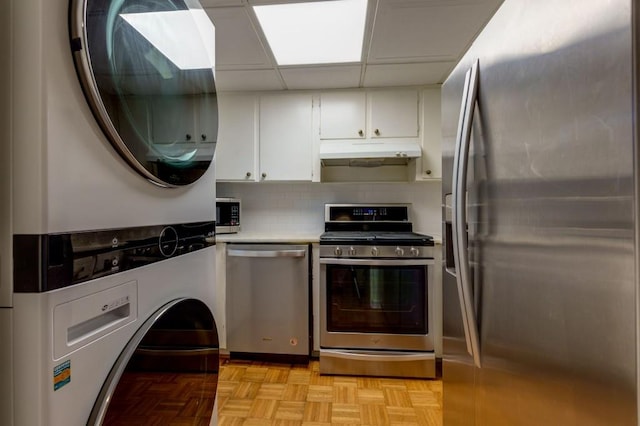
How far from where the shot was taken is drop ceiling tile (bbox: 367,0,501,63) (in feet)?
5.34

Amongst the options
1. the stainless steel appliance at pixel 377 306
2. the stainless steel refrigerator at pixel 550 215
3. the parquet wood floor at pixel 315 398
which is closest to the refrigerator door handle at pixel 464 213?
the stainless steel refrigerator at pixel 550 215

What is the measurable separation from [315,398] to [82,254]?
5.63 feet

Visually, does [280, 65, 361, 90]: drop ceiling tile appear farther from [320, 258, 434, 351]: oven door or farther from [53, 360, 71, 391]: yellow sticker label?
[53, 360, 71, 391]: yellow sticker label

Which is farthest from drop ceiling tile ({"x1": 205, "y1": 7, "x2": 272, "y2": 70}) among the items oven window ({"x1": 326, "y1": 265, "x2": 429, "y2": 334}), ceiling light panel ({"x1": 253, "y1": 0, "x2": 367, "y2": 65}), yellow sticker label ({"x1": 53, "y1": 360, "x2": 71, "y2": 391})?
yellow sticker label ({"x1": 53, "y1": 360, "x2": 71, "y2": 391})

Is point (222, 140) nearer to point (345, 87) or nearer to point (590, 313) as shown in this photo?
point (345, 87)

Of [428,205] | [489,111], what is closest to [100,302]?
[489,111]

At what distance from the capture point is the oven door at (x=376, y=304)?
2119 mm

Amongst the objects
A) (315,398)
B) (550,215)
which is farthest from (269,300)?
(550,215)

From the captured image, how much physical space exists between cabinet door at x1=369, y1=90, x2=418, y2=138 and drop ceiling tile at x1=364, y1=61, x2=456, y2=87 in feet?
0.28

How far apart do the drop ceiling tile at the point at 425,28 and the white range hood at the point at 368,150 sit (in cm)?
62

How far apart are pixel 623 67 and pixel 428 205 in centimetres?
246

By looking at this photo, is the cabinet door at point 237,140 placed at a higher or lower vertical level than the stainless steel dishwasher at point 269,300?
higher

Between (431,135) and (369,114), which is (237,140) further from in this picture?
(431,135)

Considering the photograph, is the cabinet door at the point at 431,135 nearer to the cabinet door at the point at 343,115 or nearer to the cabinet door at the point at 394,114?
the cabinet door at the point at 394,114
